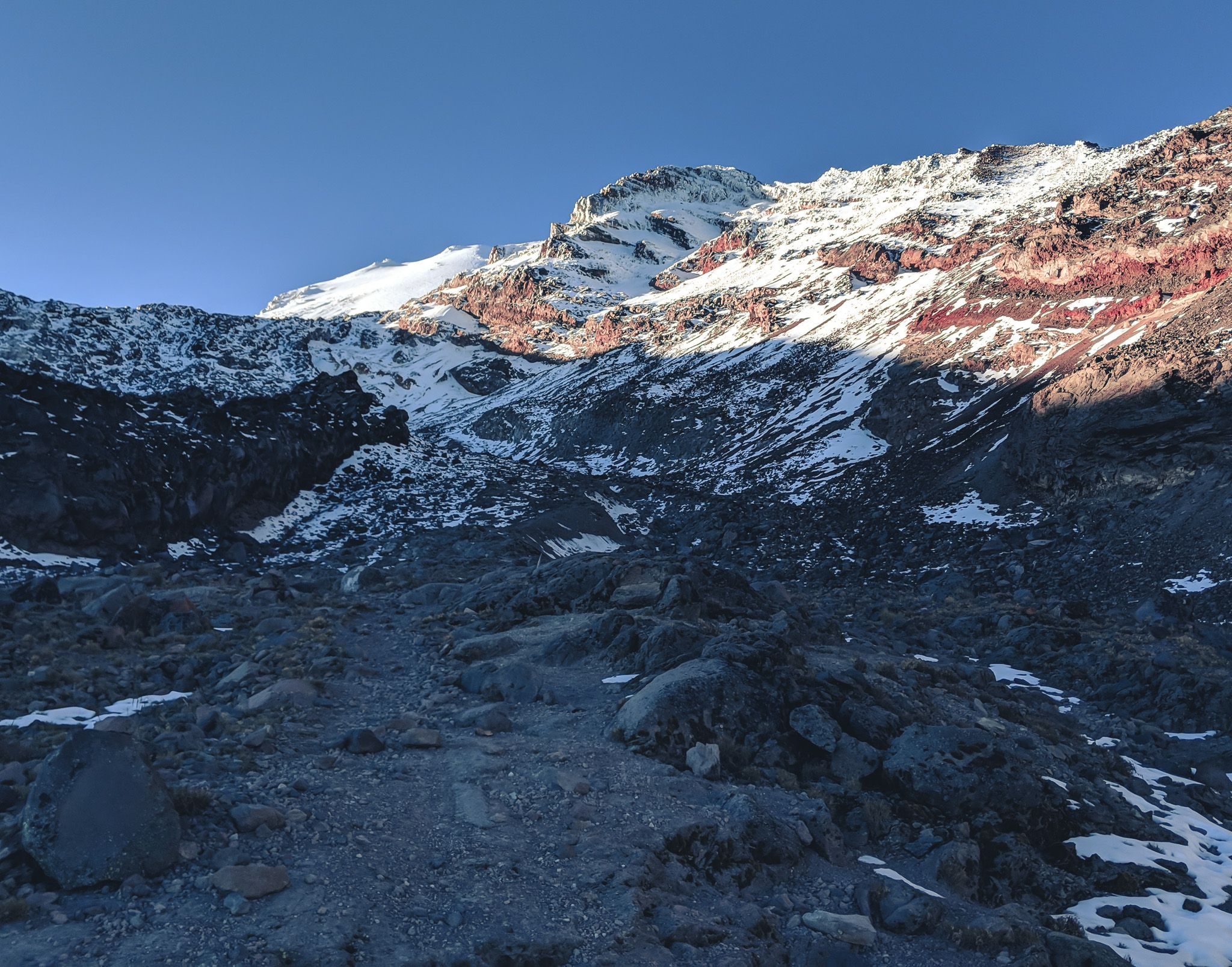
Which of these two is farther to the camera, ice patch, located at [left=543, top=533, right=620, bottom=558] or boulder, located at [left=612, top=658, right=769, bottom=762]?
ice patch, located at [left=543, top=533, right=620, bottom=558]

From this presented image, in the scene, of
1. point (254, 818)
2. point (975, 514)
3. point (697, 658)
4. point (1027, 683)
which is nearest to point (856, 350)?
point (975, 514)

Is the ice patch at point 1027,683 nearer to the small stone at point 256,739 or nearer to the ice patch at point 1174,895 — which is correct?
the ice patch at point 1174,895

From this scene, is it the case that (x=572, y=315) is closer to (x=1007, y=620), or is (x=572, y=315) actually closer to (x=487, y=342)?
(x=487, y=342)

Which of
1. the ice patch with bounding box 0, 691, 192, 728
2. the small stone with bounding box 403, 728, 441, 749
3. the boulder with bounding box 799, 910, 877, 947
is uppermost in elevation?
the ice patch with bounding box 0, 691, 192, 728

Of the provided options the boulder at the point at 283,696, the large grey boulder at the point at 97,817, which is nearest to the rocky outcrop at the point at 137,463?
the boulder at the point at 283,696

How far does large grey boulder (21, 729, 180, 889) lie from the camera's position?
6.09m

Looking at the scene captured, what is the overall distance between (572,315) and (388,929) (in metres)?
148

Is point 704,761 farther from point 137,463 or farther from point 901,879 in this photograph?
point 137,463

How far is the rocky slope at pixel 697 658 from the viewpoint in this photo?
6949mm

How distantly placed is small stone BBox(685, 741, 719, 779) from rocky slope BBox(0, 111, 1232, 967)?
0.11 meters

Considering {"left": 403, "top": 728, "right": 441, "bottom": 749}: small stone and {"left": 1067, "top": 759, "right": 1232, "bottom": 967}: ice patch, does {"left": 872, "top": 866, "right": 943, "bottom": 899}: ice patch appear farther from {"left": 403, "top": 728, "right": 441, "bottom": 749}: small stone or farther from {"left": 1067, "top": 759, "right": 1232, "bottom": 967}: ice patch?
{"left": 403, "top": 728, "right": 441, "bottom": 749}: small stone

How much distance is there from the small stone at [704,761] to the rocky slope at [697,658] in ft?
0.37

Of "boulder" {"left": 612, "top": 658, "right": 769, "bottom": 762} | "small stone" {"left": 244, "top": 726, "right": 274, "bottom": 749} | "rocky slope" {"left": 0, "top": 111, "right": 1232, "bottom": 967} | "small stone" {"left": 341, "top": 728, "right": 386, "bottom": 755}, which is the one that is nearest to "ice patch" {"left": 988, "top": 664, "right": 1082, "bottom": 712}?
"rocky slope" {"left": 0, "top": 111, "right": 1232, "bottom": 967}

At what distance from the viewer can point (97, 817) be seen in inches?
249
